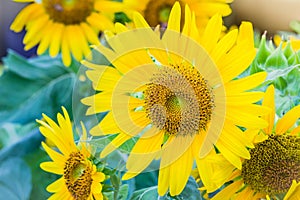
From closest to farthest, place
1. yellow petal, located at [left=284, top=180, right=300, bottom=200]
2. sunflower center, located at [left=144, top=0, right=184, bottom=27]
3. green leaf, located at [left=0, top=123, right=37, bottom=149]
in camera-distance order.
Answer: yellow petal, located at [left=284, top=180, right=300, bottom=200] < sunflower center, located at [left=144, top=0, right=184, bottom=27] < green leaf, located at [left=0, top=123, right=37, bottom=149]

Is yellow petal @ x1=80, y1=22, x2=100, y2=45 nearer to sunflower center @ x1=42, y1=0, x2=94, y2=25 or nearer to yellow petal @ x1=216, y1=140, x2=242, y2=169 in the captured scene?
sunflower center @ x1=42, y1=0, x2=94, y2=25

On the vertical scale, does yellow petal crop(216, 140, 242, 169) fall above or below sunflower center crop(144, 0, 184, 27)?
below

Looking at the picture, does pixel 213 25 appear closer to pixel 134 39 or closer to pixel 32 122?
pixel 134 39

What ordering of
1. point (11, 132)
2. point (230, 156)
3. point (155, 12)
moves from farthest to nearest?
1. point (11, 132)
2. point (155, 12)
3. point (230, 156)

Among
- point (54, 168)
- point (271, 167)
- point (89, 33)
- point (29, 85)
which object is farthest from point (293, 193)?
point (29, 85)

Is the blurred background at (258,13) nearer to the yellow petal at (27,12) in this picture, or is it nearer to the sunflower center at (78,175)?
the yellow petal at (27,12)

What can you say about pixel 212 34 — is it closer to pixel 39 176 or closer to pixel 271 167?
pixel 271 167

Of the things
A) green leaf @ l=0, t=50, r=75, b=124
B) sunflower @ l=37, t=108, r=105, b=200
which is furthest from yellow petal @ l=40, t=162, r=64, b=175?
green leaf @ l=0, t=50, r=75, b=124
